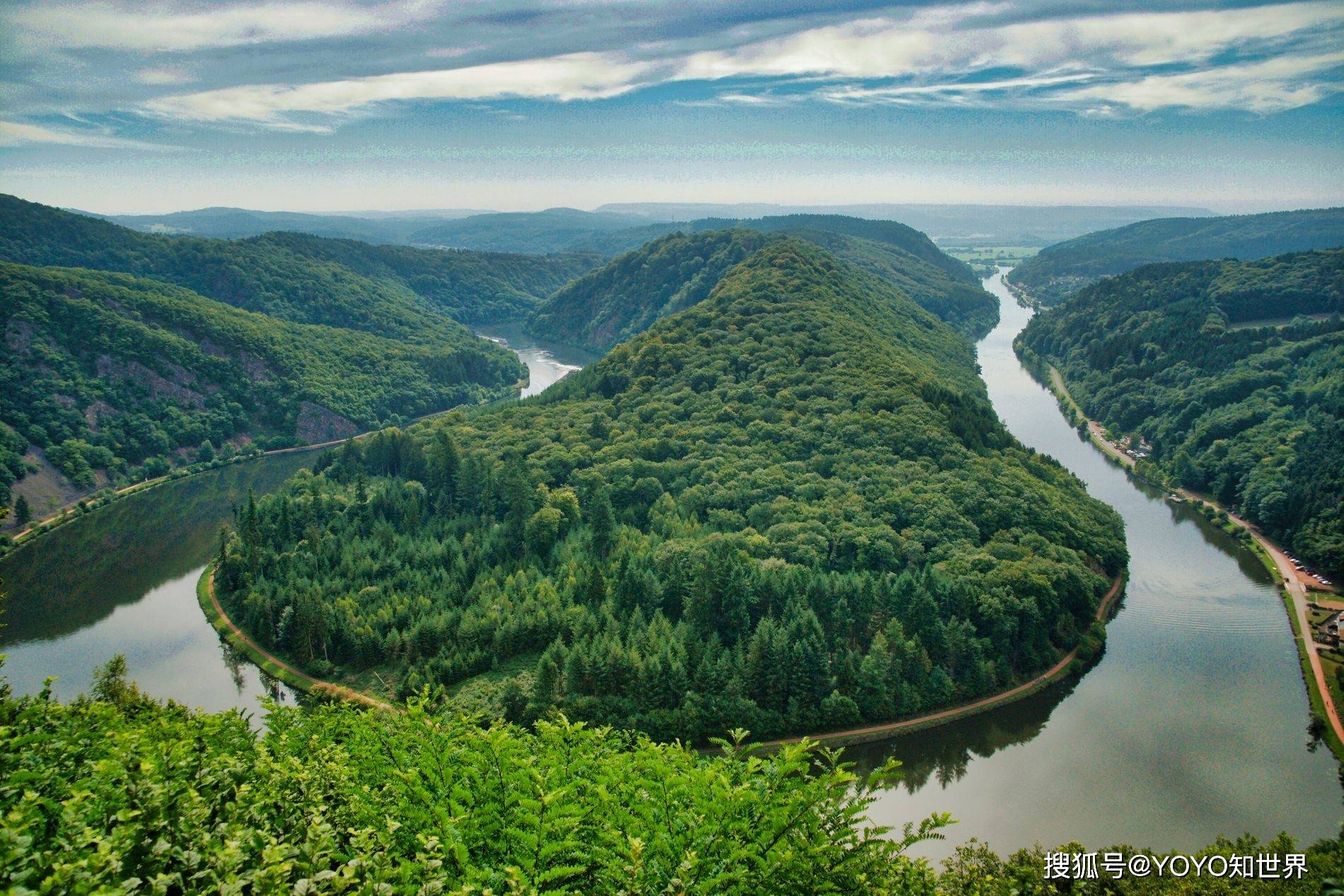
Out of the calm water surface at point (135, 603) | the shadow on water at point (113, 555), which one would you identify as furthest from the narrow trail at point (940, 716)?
the shadow on water at point (113, 555)

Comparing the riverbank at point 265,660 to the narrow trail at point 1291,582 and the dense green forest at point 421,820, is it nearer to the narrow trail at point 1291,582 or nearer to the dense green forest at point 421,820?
the dense green forest at point 421,820

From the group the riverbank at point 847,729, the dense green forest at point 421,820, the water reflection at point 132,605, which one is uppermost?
the dense green forest at point 421,820

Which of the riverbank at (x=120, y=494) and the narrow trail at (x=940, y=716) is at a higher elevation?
the riverbank at (x=120, y=494)

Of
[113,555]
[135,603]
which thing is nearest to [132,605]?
[135,603]

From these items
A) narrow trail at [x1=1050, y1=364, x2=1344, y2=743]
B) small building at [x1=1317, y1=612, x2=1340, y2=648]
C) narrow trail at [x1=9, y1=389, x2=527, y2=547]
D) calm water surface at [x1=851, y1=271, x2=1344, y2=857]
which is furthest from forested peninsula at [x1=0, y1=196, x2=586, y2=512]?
small building at [x1=1317, y1=612, x2=1340, y2=648]

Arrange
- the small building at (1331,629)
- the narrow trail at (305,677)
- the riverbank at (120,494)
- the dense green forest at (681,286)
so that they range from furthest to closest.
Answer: the dense green forest at (681,286) → the riverbank at (120,494) → the small building at (1331,629) → the narrow trail at (305,677)

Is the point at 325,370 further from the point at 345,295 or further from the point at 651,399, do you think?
the point at 651,399

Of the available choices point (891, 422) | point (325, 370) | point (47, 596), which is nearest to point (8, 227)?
point (325, 370)
